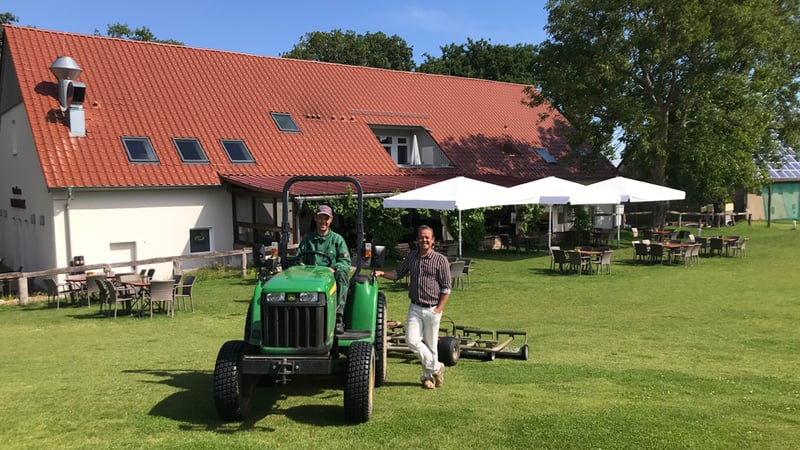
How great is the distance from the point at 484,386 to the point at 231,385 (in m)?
2.72

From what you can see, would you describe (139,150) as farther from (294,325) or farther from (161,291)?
(294,325)

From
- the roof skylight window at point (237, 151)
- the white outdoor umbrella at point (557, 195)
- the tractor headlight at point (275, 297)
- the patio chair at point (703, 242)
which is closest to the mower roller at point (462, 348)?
the tractor headlight at point (275, 297)

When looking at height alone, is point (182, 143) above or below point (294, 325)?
above

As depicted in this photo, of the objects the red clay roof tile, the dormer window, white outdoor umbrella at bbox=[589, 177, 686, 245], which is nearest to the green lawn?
the red clay roof tile

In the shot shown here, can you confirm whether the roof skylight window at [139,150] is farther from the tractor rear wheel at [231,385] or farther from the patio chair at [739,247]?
the patio chair at [739,247]

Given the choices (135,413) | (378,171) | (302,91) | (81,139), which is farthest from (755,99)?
(135,413)

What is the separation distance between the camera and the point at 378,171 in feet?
75.4

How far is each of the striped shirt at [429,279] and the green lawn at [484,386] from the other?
0.96 metres

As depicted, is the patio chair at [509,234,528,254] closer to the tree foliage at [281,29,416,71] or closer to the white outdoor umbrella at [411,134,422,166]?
the white outdoor umbrella at [411,134,422,166]

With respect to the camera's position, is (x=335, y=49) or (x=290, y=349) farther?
(x=335, y=49)

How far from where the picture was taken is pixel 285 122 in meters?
23.0

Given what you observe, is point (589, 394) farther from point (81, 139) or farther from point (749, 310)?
point (81, 139)

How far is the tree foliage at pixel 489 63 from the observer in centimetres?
4756

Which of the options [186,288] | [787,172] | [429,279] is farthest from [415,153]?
[787,172]
